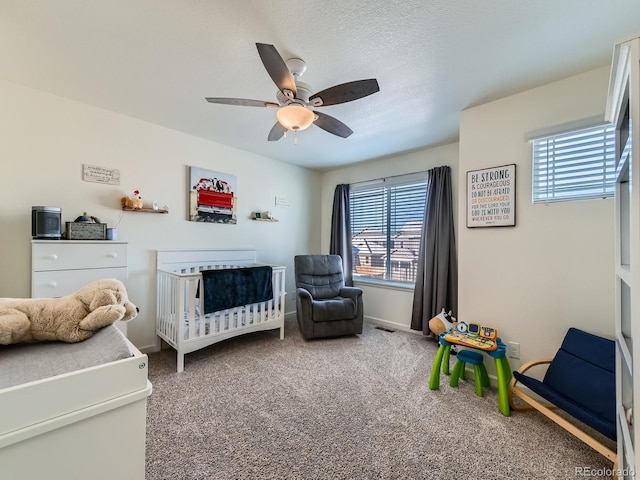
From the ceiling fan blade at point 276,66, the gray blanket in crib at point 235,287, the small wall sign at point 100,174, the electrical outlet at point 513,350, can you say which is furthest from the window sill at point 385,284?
the small wall sign at point 100,174

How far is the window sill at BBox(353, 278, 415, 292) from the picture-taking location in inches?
146

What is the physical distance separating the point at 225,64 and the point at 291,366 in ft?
8.21

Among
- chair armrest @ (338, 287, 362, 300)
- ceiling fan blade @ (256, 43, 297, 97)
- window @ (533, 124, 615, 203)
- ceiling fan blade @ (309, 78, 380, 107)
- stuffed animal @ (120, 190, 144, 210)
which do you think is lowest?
chair armrest @ (338, 287, 362, 300)

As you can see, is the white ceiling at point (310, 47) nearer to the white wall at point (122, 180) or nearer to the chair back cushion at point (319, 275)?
the white wall at point (122, 180)

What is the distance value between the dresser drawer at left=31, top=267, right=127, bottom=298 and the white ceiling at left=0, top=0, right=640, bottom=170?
4.87 ft

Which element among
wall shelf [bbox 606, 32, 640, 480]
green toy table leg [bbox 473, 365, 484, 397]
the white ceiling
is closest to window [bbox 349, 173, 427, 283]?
the white ceiling

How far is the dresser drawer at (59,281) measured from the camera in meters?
2.09

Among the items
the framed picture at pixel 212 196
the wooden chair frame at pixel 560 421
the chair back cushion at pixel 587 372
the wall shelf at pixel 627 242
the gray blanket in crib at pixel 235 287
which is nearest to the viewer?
the wall shelf at pixel 627 242

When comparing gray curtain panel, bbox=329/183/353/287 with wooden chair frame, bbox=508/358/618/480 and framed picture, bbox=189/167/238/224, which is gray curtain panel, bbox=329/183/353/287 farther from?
wooden chair frame, bbox=508/358/618/480

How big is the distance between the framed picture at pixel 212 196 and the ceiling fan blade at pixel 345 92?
6.44 ft

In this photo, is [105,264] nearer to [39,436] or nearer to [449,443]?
[39,436]

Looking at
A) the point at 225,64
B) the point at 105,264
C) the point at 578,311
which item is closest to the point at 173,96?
the point at 225,64

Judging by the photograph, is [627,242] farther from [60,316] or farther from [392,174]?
[392,174]

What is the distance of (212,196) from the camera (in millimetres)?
3330
